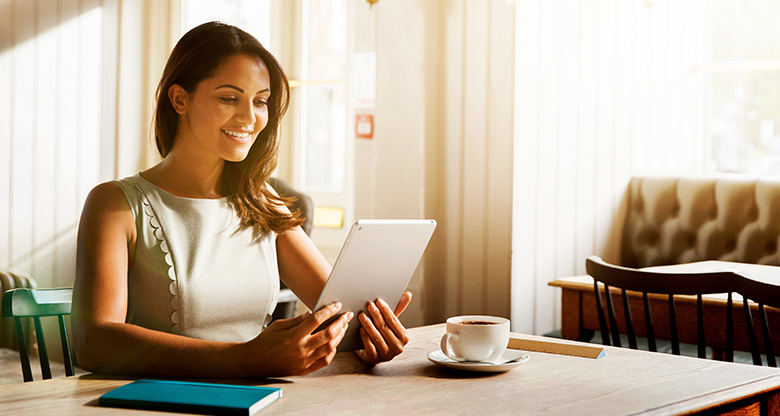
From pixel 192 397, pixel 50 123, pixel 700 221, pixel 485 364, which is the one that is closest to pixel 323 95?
pixel 50 123

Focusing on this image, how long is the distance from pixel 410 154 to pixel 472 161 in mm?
262

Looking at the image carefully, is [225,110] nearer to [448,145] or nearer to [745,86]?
[448,145]

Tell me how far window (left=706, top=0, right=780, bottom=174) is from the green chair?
319cm

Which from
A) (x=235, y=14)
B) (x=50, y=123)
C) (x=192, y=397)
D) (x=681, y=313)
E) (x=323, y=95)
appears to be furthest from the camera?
(x=235, y=14)

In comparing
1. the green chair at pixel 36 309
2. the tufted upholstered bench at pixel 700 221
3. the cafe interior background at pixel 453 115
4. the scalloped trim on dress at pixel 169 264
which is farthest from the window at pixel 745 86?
the green chair at pixel 36 309

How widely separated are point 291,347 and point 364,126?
237cm

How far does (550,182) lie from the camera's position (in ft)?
10.4

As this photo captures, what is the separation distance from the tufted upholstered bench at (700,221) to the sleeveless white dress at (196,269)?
2331 millimetres

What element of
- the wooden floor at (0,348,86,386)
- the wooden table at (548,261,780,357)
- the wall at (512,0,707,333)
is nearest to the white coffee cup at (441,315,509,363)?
the wooden table at (548,261,780,357)

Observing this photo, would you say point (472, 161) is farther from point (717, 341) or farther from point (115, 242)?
point (115, 242)

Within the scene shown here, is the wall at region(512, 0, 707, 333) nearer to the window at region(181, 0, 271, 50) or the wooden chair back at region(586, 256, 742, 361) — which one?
the wooden chair back at region(586, 256, 742, 361)

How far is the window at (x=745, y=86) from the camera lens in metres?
3.63

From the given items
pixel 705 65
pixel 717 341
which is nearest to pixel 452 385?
pixel 717 341

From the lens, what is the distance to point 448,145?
331cm
